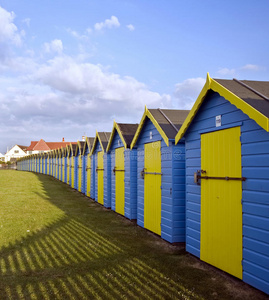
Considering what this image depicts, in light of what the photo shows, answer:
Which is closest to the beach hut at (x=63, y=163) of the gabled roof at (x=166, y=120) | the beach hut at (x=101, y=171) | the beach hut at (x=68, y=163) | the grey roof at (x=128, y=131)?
the beach hut at (x=68, y=163)

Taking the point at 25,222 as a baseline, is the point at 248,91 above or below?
above

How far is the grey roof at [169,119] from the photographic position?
911 centimetres

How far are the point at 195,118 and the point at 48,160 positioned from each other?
35868 millimetres

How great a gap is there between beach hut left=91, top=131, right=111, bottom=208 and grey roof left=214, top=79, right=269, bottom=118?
33.0 ft

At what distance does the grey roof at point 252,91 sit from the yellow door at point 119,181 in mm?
7506

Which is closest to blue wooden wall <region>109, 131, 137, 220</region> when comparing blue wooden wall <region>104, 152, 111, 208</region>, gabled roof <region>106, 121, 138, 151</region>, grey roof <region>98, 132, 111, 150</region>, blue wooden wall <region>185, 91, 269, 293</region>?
gabled roof <region>106, 121, 138, 151</region>

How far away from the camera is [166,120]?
9773mm

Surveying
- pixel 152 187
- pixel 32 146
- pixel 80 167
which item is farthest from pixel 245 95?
pixel 32 146

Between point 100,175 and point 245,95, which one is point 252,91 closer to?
point 245,95

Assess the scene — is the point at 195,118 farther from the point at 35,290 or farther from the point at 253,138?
the point at 35,290

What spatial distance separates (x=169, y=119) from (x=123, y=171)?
4.19 metres

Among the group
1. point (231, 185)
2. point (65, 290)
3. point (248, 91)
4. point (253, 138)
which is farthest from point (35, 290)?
point (248, 91)

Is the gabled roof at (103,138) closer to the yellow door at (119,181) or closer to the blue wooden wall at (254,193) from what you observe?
the yellow door at (119,181)

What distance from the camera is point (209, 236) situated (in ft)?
22.4
